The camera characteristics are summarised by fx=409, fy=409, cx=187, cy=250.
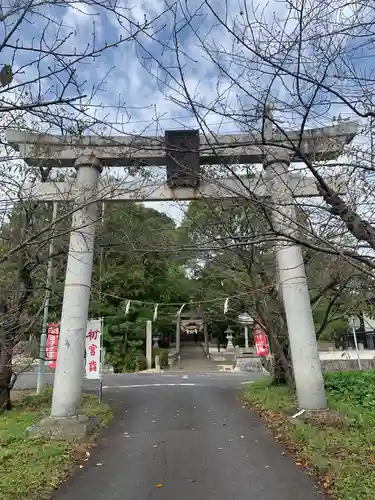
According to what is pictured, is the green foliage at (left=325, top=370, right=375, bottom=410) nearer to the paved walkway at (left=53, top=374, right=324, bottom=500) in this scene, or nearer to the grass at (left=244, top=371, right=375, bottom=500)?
the grass at (left=244, top=371, right=375, bottom=500)

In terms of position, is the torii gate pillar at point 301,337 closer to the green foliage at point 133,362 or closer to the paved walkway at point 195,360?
the green foliage at point 133,362

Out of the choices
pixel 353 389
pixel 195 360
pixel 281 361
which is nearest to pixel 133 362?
pixel 195 360

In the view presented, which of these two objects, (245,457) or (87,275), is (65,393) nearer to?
(87,275)

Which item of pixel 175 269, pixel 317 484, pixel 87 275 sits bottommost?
pixel 317 484

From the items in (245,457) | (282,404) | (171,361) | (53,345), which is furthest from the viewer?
(171,361)

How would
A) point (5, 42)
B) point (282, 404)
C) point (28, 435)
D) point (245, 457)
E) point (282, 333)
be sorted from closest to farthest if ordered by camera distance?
1. point (5, 42)
2. point (245, 457)
3. point (28, 435)
4. point (282, 404)
5. point (282, 333)

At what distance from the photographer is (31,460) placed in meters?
5.52

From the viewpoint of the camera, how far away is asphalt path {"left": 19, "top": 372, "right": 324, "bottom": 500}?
4.52 m

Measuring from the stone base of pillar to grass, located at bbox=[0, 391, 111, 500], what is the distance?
174mm

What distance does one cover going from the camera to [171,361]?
107ft

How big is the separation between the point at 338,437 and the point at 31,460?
436cm

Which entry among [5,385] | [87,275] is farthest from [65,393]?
[5,385]

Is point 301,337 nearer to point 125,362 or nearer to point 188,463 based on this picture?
point 188,463

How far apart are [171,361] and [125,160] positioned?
92.9 ft
